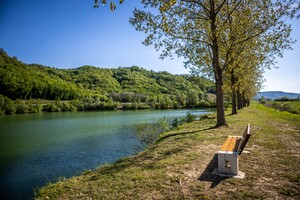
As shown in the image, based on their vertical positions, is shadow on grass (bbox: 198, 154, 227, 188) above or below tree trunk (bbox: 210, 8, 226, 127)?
below

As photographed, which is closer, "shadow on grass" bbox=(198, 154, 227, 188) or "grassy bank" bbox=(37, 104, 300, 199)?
"grassy bank" bbox=(37, 104, 300, 199)

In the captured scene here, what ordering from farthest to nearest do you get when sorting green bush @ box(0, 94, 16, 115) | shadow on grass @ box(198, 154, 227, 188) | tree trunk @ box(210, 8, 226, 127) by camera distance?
1. green bush @ box(0, 94, 16, 115)
2. tree trunk @ box(210, 8, 226, 127)
3. shadow on grass @ box(198, 154, 227, 188)

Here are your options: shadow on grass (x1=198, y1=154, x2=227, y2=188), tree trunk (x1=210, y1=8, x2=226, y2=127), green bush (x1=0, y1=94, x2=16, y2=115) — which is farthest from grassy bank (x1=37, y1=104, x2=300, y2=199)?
green bush (x1=0, y1=94, x2=16, y2=115)

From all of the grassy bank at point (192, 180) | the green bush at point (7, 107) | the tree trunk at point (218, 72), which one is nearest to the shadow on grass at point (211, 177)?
the grassy bank at point (192, 180)

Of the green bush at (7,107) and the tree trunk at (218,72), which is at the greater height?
the tree trunk at (218,72)

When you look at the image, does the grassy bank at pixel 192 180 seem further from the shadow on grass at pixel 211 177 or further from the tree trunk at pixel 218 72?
the tree trunk at pixel 218 72

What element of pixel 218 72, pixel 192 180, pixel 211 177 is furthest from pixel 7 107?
pixel 211 177

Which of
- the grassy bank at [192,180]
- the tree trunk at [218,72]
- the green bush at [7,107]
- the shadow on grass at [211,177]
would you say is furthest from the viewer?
the green bush at [7,107]

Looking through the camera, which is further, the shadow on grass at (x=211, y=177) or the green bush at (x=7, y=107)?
the green bush at (x=7, y=107)

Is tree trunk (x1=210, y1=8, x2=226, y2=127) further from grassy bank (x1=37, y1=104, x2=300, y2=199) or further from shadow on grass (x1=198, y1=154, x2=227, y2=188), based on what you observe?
shadow on grass (x1=198, y1=154, x2=227, y2=188)

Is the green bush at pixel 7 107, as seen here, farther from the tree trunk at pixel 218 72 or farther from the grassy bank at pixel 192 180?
the grassy bank at pixel 192 180

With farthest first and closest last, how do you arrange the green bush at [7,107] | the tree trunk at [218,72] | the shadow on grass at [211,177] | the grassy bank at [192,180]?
the green bush at [7,107] → the tree trunk at [218,72] → the shadow on grass at [211,177] → the grassy bank at [192,180]

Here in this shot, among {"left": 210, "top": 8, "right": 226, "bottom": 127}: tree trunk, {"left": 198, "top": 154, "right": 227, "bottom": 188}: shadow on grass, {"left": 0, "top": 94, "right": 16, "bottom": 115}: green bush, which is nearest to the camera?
{"left": 198, "top": 154, "right": 227, "bottom": 188}: shadow on grass

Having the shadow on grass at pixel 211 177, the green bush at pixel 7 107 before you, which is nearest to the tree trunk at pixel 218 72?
the shadow on grass at pixel 211 177
